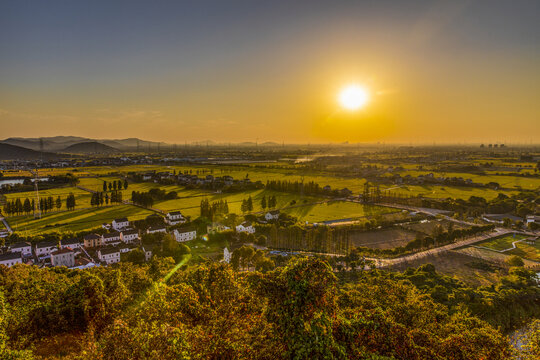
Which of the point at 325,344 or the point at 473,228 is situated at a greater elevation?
the point at 325,344

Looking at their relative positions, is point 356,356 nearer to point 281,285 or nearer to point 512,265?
point 281,285

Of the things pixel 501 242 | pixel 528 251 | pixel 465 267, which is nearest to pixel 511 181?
pixel 501 242

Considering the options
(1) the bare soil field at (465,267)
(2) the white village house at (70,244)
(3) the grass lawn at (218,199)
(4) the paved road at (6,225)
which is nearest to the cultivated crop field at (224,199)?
(3) the grass lawn at (218,199)

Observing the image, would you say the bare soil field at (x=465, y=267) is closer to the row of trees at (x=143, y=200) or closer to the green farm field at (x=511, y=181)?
the row of trees at (x=143, y=200)

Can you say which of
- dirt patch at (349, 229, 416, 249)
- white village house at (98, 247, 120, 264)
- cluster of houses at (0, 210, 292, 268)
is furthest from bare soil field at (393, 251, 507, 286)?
white village house at (98, 247, 120, 264)

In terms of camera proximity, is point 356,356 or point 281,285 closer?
point 356,356

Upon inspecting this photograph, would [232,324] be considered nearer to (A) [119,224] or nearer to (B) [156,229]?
(B) [156,229]

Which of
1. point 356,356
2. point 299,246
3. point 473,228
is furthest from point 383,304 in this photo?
point 473,228
